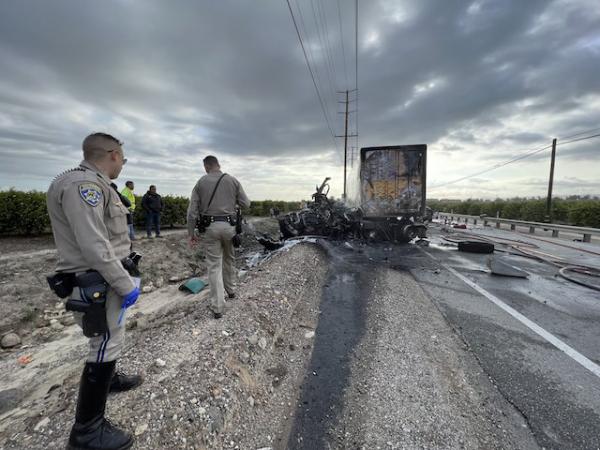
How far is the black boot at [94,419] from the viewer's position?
1657 millimetres

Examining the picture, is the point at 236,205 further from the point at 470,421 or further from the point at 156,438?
the point at 470,421

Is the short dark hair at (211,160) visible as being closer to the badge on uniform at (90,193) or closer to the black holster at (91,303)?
the badge on uniform at (90,193)

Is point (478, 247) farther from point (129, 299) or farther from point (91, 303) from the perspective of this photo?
point (91, 303)

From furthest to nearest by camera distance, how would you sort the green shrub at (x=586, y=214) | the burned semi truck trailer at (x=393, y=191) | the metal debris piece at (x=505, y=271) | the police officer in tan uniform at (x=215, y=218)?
1. the green shrub at (x=586, y=214)
2. the burned semi truck trailer at (x=393, y=191)
3. the metal debris piece at (x=505, y=271)
4. the police officer in tan uniform at (x=215, y=218)

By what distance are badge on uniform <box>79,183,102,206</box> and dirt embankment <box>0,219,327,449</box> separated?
1.50 m

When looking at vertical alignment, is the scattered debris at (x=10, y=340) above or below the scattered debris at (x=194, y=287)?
below

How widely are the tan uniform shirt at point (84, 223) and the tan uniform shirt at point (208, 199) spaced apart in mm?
1866

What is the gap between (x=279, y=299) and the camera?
444 cm

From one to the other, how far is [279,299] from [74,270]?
309 cm

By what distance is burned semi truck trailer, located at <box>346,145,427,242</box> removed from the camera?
10328 mm

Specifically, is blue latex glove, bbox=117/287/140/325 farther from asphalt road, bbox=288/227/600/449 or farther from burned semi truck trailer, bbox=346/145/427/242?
burned semi truck trailer, bbox=346/145/427/242

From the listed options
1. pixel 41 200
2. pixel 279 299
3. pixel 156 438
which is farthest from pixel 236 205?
pixel 41 200

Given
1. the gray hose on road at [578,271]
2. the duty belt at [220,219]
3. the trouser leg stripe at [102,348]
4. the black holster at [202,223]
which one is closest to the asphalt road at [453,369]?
the gray hose on road at [578,271]

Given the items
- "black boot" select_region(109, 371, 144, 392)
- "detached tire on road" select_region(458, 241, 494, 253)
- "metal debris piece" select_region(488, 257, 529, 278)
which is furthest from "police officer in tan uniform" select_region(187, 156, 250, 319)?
"detached tire on road" select_region(458, 241, 494, 253)
